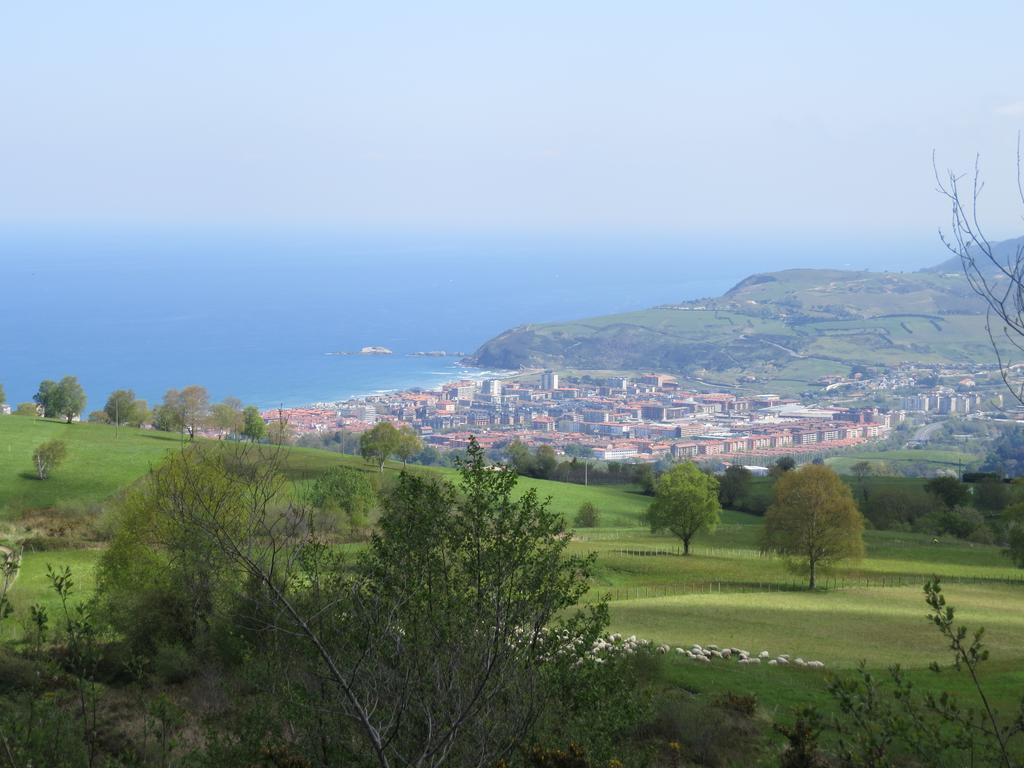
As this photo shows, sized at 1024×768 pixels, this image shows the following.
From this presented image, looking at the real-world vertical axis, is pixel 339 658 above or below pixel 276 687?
above

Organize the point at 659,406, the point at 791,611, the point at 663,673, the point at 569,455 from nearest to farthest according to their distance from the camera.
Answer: the point at 663,673, the point at 791,611, the point at 569,455, the point at 659,406

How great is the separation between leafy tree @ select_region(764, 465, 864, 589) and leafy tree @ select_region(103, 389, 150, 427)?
62.1 metres

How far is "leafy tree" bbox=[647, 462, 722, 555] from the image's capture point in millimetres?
48844

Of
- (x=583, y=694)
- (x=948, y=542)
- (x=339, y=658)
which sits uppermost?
(x=339, y=658)

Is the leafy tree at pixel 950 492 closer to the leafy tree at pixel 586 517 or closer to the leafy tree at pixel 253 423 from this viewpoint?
the leafy tree at pixel 586 517

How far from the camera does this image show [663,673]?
76.3ft

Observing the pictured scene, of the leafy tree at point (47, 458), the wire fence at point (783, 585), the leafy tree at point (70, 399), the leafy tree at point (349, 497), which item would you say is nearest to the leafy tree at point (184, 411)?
the leafy tree at point (70, 399)

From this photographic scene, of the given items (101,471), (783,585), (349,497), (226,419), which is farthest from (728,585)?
(226,419)

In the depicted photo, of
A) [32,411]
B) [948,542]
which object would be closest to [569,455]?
[32,411]

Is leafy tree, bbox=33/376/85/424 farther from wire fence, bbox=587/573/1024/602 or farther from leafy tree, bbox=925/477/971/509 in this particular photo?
leafy tree, bbox=925/477/971/509

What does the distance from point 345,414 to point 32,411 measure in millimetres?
68775

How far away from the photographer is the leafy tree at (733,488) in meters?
69.9

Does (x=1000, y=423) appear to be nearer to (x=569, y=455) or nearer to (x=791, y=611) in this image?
(x=569, y=455)

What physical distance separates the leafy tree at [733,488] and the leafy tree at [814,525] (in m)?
26.8
